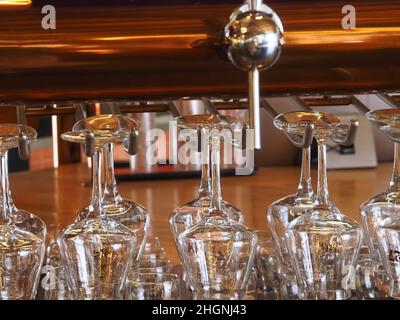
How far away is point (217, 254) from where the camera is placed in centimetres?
86

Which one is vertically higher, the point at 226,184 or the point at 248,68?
the point at 248,68

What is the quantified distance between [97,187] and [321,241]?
0.24 meters

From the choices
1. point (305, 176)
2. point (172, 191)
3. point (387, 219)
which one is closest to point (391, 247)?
point (387, 219)

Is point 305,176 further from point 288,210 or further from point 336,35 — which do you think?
point 336,35

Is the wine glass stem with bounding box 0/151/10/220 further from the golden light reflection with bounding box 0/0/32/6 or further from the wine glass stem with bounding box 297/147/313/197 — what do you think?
the wine glass stem with bounding box 297/147/313/197

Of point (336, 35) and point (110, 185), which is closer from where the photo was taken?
point (336, 35)

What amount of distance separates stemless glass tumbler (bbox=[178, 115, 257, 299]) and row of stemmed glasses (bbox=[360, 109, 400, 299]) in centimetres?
14

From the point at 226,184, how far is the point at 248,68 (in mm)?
1545

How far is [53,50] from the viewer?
2.47 ft

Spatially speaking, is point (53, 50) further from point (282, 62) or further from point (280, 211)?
point (280, 211)

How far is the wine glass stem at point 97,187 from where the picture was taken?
872mm

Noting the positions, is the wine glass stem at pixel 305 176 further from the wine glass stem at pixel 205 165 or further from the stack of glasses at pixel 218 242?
the wine glass stem at pixel 205 165

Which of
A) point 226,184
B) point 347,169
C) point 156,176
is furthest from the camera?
point 347,169
